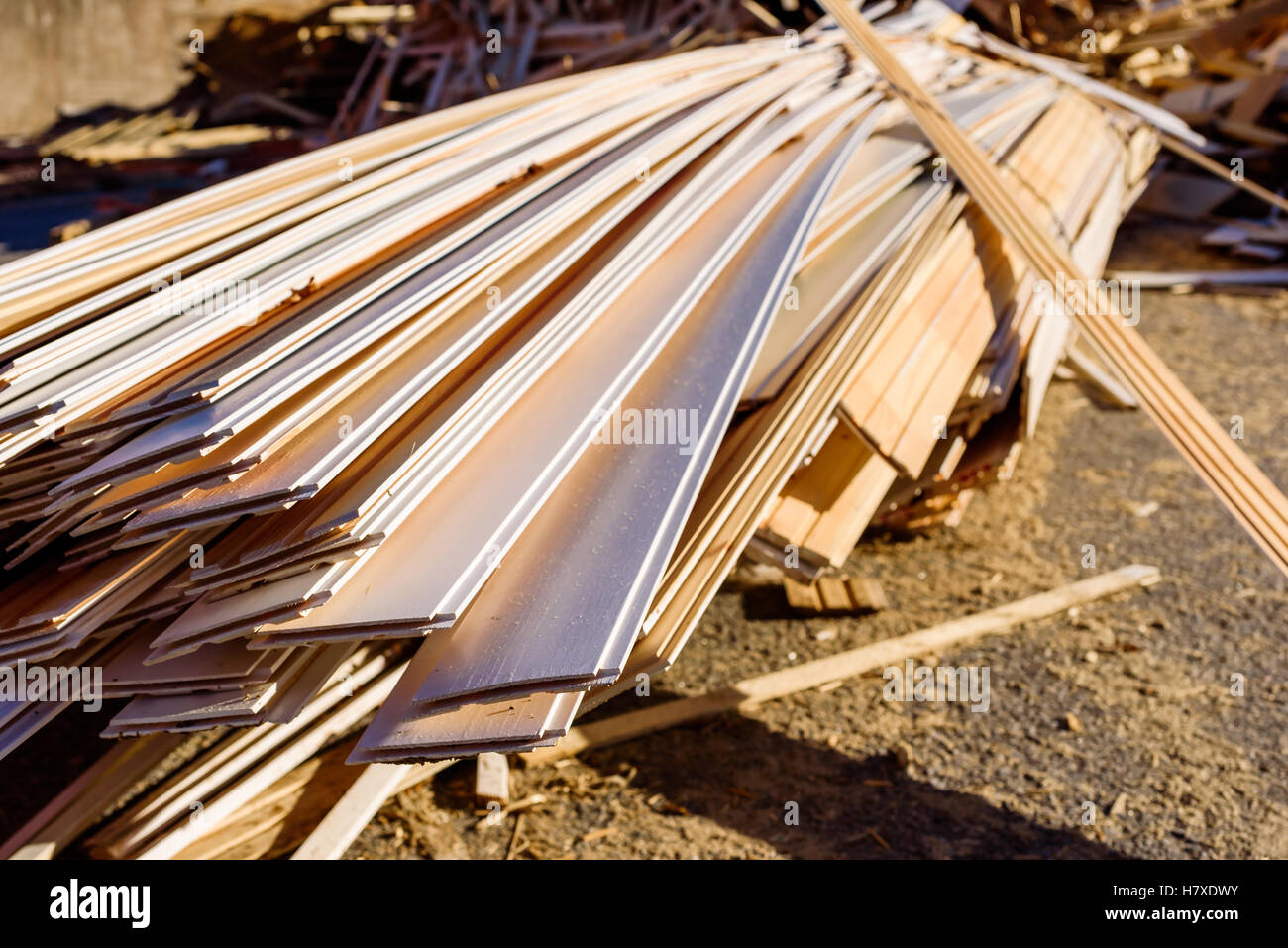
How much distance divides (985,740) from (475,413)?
1.93 meters

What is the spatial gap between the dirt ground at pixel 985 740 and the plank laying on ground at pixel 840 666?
4cm

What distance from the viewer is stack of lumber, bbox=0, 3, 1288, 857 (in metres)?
2.00

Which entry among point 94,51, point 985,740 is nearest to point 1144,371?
point 985,740

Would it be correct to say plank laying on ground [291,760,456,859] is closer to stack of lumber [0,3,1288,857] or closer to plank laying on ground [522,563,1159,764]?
stack of lumber [0,3,1288,857]

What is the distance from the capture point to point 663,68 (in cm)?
464

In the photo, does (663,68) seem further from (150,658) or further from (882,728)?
(150,658)

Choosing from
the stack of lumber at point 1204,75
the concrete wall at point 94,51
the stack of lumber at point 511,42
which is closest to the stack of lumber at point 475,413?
the stack of lumber at point 511,42

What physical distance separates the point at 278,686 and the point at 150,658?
0.27m

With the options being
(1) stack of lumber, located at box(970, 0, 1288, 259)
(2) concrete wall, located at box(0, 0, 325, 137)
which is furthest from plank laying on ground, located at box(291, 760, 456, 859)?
(2) concrete wall, located at box(0, 0, 325, 137)

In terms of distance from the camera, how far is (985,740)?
3.15 m

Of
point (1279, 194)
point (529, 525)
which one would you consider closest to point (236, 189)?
point (529, 525)

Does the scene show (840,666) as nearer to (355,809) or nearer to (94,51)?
(355,809)

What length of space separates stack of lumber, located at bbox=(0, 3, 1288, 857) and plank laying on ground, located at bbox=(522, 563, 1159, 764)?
1.71 ft
